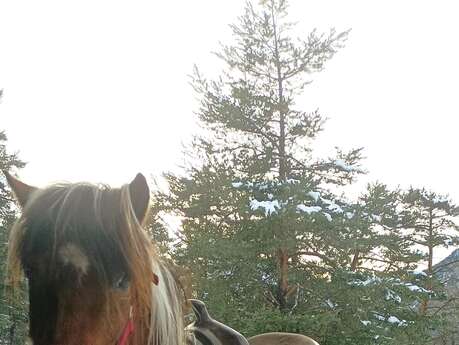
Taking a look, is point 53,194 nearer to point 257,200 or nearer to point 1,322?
point 257,200

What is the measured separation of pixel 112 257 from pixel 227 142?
1300cm

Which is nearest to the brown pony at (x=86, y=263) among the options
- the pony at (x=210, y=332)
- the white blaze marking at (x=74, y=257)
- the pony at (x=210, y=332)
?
the white blaze marking at (x=74, y=257)

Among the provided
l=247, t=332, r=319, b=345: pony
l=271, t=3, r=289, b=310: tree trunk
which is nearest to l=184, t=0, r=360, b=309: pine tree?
l=271, t=3, r=289, b=310: tree trunk

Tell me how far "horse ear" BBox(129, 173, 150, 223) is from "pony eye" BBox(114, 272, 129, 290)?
0.22 metres

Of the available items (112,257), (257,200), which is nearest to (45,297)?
(112,257)

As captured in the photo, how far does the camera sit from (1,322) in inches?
819

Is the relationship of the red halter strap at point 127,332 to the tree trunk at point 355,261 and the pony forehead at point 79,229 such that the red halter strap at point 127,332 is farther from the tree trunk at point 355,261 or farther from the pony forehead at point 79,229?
the tree trunk at point 355,261

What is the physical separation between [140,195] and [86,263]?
31 centimetres

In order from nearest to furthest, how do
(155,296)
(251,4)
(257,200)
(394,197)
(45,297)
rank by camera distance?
(45,297) → (155,296) → (257,200) → (394,197) → (251,4)

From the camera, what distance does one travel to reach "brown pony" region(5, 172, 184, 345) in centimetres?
157

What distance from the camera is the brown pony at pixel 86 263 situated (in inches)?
61.7

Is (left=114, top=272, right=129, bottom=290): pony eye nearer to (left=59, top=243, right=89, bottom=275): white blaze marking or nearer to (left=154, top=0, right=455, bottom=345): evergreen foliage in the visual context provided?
(left=59, top=243, right=89, bottom=275): white blaze marking

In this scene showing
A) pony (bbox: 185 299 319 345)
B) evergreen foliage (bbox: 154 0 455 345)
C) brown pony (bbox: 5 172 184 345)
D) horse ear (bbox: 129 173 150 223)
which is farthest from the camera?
evergreen foliage (bbox: 154 0 455 345)

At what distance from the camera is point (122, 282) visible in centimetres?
170
